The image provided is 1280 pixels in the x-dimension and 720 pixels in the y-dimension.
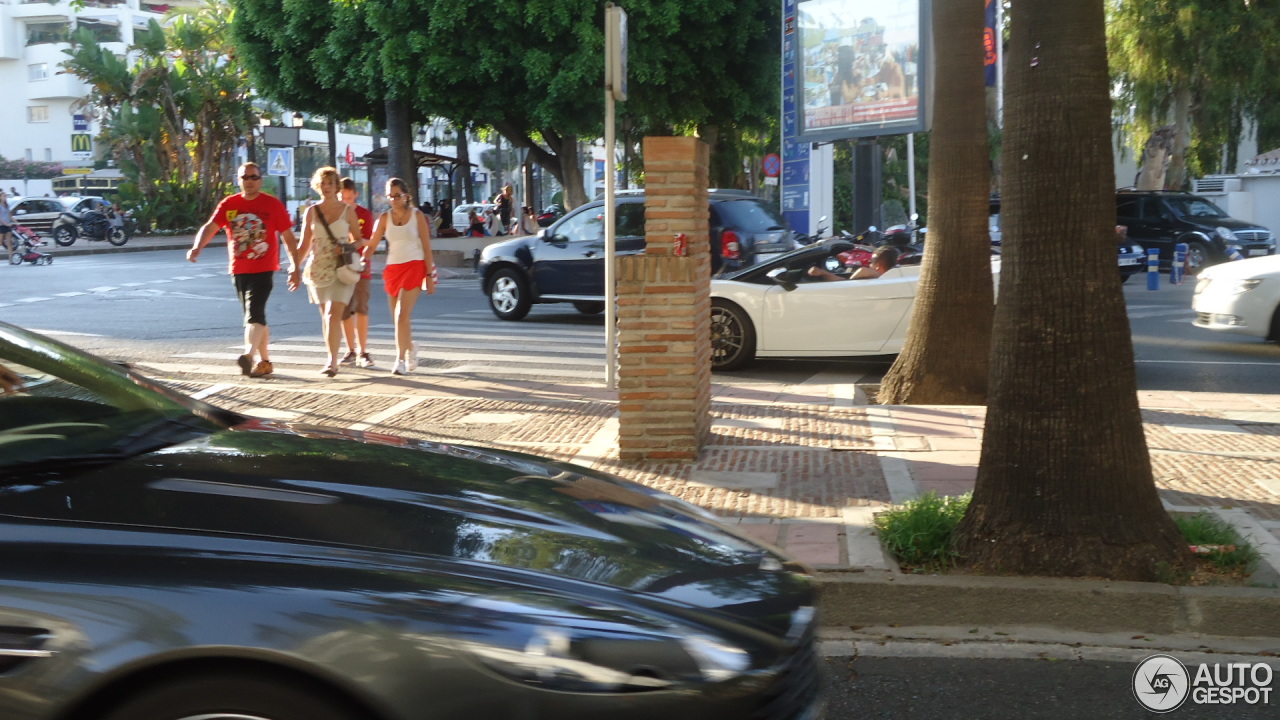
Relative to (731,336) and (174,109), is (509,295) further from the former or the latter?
(174,109)

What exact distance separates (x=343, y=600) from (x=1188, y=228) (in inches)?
1049

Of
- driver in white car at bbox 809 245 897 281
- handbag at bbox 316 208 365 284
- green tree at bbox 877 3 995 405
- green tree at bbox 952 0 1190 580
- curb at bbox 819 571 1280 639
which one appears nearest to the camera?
curb at bbox 819 571 1280 639

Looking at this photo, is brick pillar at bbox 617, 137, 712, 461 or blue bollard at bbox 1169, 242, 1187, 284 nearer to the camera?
brick pillar at bbox 617, 137, 712, 461

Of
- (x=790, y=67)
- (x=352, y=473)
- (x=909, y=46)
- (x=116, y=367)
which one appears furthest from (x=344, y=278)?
(x=790, y=67)

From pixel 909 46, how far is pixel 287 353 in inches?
529

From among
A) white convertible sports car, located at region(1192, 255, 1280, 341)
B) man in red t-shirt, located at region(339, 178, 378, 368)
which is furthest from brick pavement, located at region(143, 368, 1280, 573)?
white convertible sports car, located at region(1192, 255, 1280, 341)

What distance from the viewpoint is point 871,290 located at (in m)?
11.9

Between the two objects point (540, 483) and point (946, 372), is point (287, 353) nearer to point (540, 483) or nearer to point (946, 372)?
point (946, 372)

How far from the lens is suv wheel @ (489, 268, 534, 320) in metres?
17.1

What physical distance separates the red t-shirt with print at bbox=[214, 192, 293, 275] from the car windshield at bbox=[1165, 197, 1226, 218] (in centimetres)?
2137

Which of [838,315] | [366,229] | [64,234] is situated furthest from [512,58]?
[64,234]

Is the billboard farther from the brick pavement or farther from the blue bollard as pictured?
the brick pavement

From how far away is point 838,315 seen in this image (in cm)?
1189

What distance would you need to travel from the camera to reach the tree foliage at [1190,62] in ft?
106
